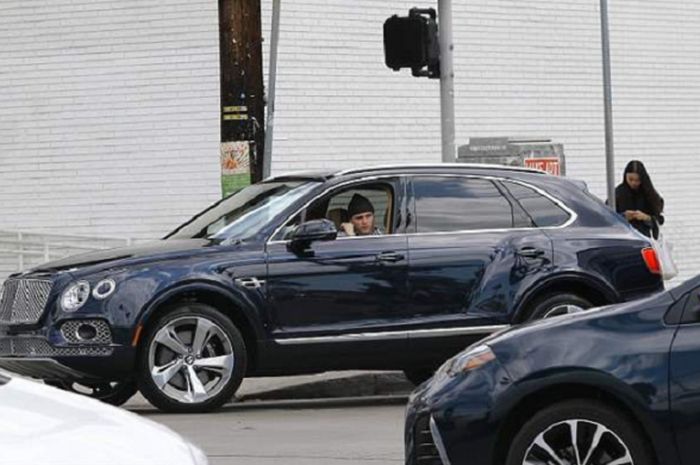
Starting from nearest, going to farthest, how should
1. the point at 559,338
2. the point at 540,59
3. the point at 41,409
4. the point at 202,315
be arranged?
1. the point at 41,409
2. the point at 559,338
3. the point at 202,315
4. the point at 540,59

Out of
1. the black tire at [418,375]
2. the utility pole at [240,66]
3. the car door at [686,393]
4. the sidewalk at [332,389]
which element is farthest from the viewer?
the utility pole at [240,66]

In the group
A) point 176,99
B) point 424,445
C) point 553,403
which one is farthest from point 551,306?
point 176,99

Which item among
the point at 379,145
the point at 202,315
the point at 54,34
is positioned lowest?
the point at 202,315

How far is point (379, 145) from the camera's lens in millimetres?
20109

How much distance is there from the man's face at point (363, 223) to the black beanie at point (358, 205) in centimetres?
3

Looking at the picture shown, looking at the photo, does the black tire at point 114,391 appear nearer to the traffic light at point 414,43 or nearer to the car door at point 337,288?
the car door at point 337,288

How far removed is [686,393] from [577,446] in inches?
20.2

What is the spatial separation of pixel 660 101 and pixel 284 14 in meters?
5.61

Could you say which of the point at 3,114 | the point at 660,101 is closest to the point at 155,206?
the point at 3,114

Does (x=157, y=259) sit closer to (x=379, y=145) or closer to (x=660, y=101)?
(x=379, y=145)

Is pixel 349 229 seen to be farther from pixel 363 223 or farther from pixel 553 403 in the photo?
pixel 553 403

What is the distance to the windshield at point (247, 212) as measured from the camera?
11844mm

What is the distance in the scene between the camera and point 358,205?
39.4 feet

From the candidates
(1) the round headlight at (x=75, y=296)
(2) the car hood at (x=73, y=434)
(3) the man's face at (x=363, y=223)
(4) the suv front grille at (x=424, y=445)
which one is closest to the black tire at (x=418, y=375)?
(3) the man's face at (x=363, y=223)
